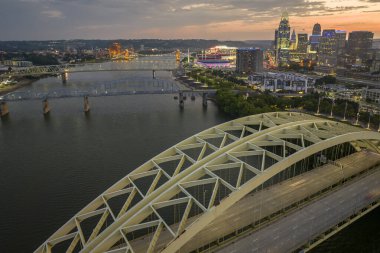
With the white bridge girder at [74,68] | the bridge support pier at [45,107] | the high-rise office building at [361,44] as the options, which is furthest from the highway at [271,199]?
the high-rise office building at [361,44]

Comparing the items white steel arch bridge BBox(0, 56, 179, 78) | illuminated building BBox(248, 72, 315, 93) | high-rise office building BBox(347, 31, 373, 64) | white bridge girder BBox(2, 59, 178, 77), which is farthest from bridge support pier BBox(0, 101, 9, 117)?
high-rise office building BBox(347, 31, 373, 64)

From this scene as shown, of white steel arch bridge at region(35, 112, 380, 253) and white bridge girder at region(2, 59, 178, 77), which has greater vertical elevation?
white bridge girder at region(2, 59, 178, 77)

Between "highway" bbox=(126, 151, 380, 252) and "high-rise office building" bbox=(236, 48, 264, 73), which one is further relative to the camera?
"high-rise office building" bbox=(236, 48, 264, 73)

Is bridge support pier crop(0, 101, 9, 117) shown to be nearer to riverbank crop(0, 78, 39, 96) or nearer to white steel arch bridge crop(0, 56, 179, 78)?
riverbank crop(0, 78, 39, 96)

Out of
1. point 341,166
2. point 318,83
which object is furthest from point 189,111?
point 318,83

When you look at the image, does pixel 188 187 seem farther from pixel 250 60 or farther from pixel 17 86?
pixel 250 60

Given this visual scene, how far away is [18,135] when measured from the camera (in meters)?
44.9

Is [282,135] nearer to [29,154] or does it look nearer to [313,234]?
[313,234]

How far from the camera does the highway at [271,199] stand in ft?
51.7

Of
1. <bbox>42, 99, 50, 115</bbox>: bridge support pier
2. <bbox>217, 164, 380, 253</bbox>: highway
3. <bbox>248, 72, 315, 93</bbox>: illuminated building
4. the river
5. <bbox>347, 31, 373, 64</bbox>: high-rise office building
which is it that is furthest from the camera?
<bbox>347, 31, 373, 64</bbox>: high-rise office building

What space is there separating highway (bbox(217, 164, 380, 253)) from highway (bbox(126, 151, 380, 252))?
2.68 feet

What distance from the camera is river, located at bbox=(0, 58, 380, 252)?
23.0 metres

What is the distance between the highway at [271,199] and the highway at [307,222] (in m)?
0.82

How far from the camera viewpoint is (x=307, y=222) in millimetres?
17484
